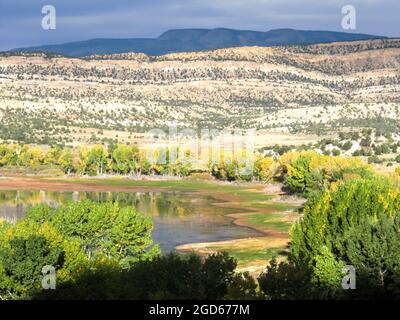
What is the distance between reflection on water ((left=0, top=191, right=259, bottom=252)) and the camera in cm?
6588

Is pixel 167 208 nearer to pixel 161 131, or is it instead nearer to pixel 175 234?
pixel 175 234

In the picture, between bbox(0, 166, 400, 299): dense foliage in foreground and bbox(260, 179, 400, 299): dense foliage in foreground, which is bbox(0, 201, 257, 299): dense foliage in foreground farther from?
bbox(260, 179, 400, 299): dense foliage in foreground

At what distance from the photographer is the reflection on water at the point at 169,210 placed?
65.9 metres

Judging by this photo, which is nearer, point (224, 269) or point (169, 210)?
point (224, 269)

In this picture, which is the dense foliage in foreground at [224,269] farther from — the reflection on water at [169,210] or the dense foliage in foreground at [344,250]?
the reflection on water at [169,210]

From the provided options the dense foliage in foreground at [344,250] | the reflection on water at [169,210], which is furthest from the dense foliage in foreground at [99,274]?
the reflection on water at [169,210]

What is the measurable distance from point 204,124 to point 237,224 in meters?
118

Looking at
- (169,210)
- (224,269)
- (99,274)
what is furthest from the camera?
(169,210)

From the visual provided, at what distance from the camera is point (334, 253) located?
38.0 meters

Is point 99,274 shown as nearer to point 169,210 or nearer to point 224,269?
point 224,269

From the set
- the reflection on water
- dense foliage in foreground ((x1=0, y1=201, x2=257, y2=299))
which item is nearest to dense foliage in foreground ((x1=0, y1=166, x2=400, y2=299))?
dense foliage in foreground ((x1=0, y1=201, x2=257, y2=299))

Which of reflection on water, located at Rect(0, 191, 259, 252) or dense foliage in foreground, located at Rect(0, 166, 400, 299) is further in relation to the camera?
reflection on water, located at Rect(0, 191, 259, 252)

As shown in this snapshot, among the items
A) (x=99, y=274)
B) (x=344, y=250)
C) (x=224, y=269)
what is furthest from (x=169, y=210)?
(x=224, y=269)

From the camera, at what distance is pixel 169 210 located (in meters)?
83.2
